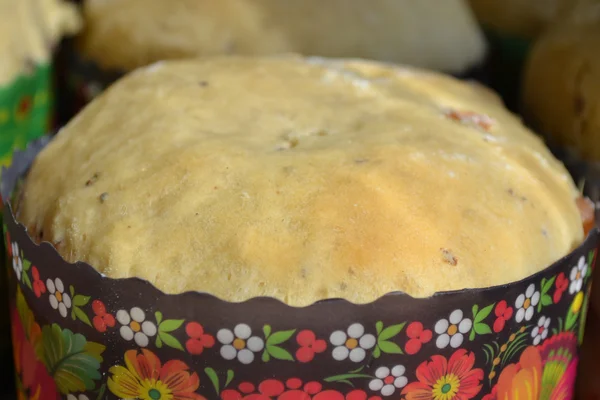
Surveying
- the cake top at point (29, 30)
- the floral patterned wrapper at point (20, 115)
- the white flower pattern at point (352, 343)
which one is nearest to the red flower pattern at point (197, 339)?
the white flower pattern at point (352, 343)

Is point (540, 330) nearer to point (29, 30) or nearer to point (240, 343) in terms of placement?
point (240, 343)

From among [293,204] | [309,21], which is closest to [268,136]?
[293,204]

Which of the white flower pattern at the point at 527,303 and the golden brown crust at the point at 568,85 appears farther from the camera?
the golden brown crust at the point at 568,85

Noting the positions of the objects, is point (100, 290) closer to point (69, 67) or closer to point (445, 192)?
point (445, 192)

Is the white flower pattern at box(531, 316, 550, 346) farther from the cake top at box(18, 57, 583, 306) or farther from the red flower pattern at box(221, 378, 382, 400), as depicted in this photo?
the red flower pattern at box(221, 378, 382, 400)

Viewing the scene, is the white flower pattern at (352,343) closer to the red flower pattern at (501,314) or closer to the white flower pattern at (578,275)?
the red flower pattern at (501,314)

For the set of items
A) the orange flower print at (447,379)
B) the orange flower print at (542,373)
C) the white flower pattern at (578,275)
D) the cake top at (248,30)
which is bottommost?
the orange flower print at (542,373)

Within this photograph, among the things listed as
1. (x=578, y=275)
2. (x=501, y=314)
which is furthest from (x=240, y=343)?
(x=578, y=275)
